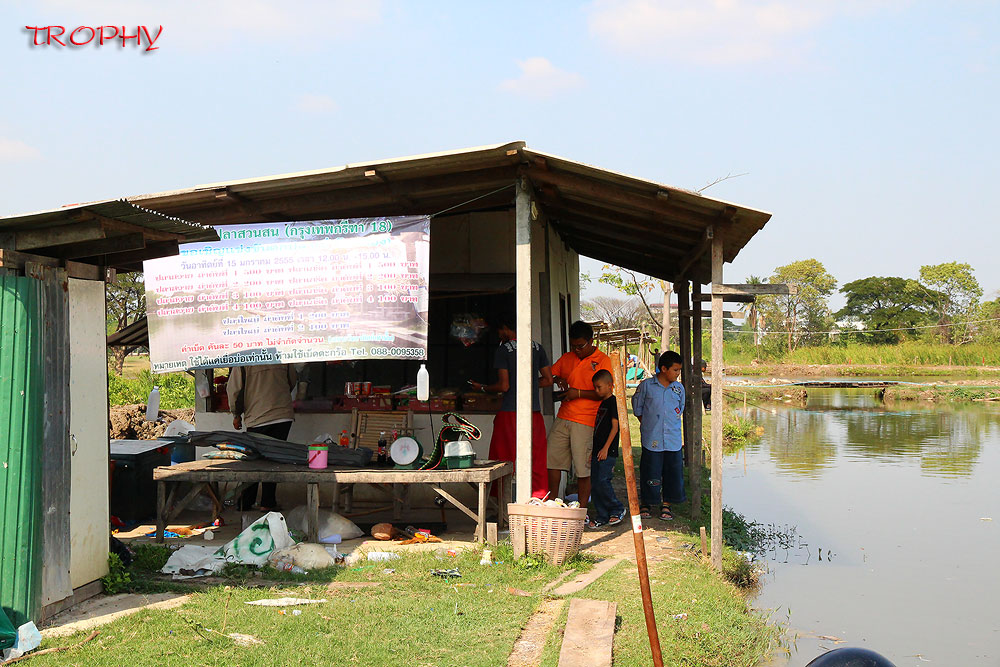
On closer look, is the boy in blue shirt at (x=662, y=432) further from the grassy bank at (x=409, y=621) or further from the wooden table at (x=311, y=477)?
the grassy bank at (x=409, y=621)

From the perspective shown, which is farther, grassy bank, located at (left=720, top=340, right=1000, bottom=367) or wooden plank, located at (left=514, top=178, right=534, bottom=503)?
grassy bank, located at (left=720, top=340, right=1000, bottom=367)

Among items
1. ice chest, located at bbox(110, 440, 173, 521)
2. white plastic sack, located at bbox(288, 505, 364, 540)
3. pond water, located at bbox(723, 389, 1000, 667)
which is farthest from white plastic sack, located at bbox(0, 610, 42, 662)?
pond water, located at bbox(723, 389, 1000, 667)

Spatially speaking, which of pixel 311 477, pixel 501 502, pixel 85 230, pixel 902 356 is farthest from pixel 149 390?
pixel 902 356

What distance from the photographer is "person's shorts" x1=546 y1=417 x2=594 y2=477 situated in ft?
25.4

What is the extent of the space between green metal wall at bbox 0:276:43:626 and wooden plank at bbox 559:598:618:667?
9.88 ft

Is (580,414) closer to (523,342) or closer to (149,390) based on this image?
(523,342)

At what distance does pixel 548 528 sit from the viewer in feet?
21.9

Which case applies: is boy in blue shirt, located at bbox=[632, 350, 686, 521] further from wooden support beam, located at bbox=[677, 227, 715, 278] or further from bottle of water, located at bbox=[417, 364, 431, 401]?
bottle of water, located at bbox=[417, 364, 431, 401]

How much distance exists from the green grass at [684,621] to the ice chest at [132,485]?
15.8 feet

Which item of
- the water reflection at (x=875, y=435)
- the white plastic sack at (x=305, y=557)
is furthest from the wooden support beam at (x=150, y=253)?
the water reflection at (x=875, y=435)

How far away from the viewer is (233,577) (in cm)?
638

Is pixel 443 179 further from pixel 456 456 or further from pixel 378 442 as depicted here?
pixel 378 442

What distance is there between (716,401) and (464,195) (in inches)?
109

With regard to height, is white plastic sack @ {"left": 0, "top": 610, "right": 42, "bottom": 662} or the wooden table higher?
the wooden table
